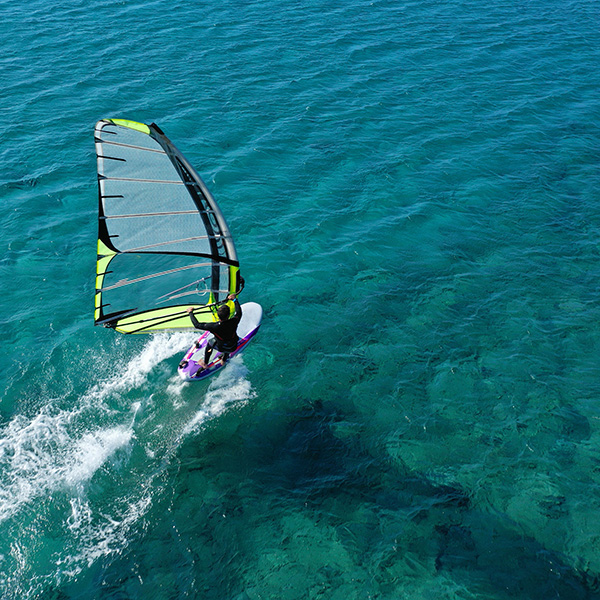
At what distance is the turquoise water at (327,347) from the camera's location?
51.0 feet

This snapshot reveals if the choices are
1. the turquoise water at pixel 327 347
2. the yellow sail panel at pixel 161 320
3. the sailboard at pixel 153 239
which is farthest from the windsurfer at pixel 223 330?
the turquoise water at pixel 327 347

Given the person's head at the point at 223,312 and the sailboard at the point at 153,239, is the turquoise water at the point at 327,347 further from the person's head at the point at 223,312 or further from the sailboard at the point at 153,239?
the person's head at the point at 223,312

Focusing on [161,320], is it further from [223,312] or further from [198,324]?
[223,312]

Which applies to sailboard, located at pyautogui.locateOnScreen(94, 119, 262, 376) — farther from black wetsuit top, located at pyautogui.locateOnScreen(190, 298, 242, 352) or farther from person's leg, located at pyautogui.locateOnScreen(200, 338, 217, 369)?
person's leg, located at pyautogui.locateOnScreen(200, 338, 217, 369)

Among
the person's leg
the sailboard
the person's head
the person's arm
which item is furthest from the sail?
the person's leg

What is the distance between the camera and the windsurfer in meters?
17.2

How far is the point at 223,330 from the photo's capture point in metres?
17.8

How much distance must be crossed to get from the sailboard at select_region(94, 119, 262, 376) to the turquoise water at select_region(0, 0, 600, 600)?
3405mm

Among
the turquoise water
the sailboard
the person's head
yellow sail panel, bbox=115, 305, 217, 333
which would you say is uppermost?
the sailboard

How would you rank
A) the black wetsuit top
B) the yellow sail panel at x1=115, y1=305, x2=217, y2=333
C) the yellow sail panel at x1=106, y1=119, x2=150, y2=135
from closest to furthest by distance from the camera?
1. the yellow sail panel at x1=106, y1=119, x2=150, y2=135
2. the black wetsuit top
3. the yellow sail panel at x1=115, y1=305, x2=217, y2=333

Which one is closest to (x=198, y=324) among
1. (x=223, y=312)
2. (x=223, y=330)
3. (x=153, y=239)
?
(x=223, y=312)

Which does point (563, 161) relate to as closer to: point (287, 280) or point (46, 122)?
point (287, 280)

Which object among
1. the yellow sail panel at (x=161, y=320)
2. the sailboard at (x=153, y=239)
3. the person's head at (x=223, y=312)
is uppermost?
the sailboard at (x=153, y=239)

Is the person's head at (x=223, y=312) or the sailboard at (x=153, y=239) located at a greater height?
the sailboard at (x=153, y=239)
